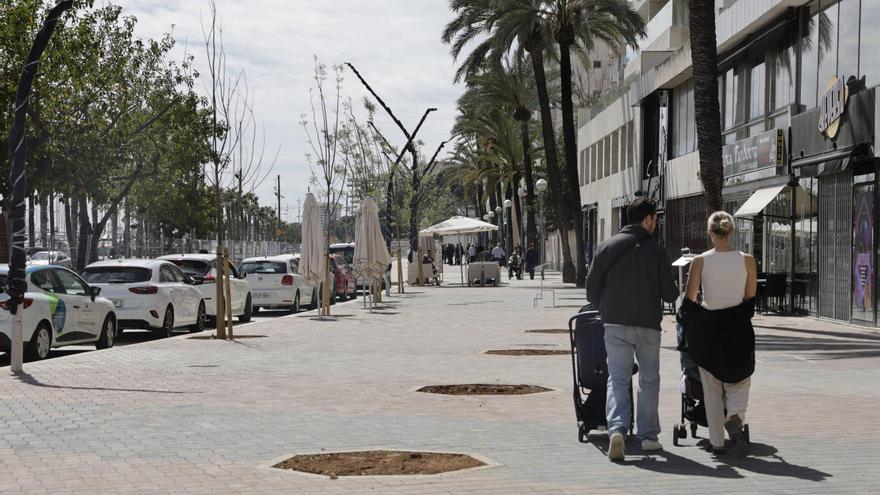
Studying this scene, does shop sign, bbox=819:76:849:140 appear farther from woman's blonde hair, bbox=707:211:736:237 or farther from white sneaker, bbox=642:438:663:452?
white sneaker, bbox=642:438:663:452

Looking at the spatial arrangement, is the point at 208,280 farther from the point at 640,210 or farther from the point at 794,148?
the point at 640,210

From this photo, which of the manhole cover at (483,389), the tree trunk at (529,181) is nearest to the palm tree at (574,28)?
the tree trunk at (529,181)

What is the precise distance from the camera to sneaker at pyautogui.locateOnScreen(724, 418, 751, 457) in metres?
8.63

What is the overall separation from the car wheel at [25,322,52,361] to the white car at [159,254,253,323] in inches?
286

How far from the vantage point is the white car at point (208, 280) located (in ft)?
84.7

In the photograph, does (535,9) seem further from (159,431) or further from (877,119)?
(159,431)

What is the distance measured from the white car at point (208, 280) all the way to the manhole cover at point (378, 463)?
16687mm

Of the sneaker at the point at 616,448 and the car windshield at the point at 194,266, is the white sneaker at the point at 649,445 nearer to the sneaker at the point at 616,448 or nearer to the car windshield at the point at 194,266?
the sneaker at the point at 616,448

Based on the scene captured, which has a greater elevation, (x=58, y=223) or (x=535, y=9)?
(x=535, y=9)

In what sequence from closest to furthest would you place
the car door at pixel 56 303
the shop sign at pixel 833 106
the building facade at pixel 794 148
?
the car door at pixel 56 303
the building facade at pixel 794 148
the shop sign at pixel 833 106

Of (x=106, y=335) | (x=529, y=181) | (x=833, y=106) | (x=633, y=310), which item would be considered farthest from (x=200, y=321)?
(x=529, y=181)

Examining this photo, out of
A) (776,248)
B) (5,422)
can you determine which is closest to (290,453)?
(5,422)

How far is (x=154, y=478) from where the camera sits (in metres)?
7.75

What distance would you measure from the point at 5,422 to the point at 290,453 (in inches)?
113
